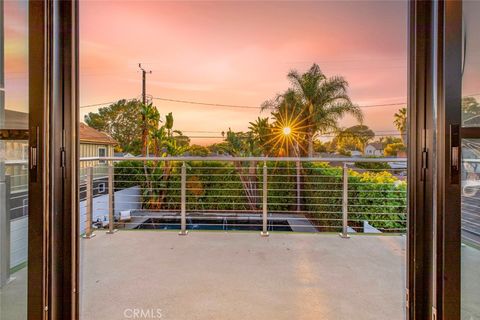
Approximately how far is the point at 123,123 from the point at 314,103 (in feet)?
15.2

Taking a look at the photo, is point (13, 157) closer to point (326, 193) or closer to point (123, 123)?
point (326, 193)

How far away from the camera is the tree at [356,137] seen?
186 inches

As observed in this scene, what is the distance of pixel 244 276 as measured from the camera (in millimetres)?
1796

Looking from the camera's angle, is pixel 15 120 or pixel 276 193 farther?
pixel 276 193

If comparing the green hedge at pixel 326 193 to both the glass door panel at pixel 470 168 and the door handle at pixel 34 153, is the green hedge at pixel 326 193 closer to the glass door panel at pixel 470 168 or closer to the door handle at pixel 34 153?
the door handle at pixel 34 153

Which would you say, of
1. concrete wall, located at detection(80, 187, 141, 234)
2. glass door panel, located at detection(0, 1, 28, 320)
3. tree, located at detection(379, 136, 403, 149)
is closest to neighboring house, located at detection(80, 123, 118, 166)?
concrete wall, located at detection(80, 187, 141, 234)

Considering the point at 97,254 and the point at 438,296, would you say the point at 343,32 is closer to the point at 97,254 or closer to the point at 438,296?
the point at 438,296

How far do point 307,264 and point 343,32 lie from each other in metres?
2.72

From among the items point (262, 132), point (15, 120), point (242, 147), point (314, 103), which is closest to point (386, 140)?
point (314, 103)

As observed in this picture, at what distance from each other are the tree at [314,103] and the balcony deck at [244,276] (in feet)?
11.5

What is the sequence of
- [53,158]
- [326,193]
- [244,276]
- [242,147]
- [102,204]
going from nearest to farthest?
1. [53,158]
2. [244,276]
3. [326,193]
4. [102,204]
5. [242,147]

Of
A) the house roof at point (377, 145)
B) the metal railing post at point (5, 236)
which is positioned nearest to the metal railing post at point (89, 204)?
the metal railing post at point (5, 236)

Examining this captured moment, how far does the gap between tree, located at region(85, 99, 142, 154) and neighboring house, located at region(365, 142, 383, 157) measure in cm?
499

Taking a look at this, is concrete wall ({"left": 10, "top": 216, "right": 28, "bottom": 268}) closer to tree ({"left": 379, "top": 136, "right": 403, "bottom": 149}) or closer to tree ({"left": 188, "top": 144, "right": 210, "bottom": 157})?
tree ({"left": 379, "top": 136, "right": 403, "bottom": 149})
